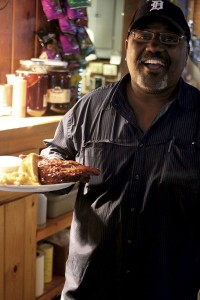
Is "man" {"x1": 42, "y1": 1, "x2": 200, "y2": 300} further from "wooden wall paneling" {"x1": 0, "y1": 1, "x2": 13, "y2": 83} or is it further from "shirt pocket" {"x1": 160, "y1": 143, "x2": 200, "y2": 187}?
"wooden wall paneling" {"x1": 0, "y1": 1, "x2": 13, "y2": 83}

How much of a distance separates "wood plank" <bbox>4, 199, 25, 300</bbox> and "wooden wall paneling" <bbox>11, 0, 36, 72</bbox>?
790 millimetres

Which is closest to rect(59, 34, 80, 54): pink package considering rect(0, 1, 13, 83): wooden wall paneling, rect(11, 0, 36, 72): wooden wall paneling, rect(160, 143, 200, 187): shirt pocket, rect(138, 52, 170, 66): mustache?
rect(11, 0, 36, 72): wooden wall paneling

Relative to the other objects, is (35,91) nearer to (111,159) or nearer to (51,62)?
(51,62)

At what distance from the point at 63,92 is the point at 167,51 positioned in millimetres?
1000

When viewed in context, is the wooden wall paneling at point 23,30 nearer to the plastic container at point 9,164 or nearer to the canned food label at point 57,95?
the canned food label at point 57,95

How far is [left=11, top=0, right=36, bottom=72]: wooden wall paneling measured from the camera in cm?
238

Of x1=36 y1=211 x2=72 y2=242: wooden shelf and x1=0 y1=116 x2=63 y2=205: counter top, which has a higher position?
x1=0 y1=116 x2=63 y2=205: counter top

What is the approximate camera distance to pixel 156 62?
1438 mm

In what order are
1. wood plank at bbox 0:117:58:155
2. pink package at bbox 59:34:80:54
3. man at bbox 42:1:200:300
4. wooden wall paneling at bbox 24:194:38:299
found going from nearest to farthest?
man at bbox 42:1:200:300
wood plank at bbox 0:117:58:155
wooden wall paneling at bbox 24:194:38:299
pink package at bbox 59:34:80:54

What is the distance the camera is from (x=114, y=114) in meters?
1.52

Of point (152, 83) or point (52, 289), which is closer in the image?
point (152, 83)

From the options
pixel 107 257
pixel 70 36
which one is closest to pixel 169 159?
pixel 107 257

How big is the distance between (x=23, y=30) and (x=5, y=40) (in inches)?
5.5

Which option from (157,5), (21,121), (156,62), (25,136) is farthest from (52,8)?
(156,62)
